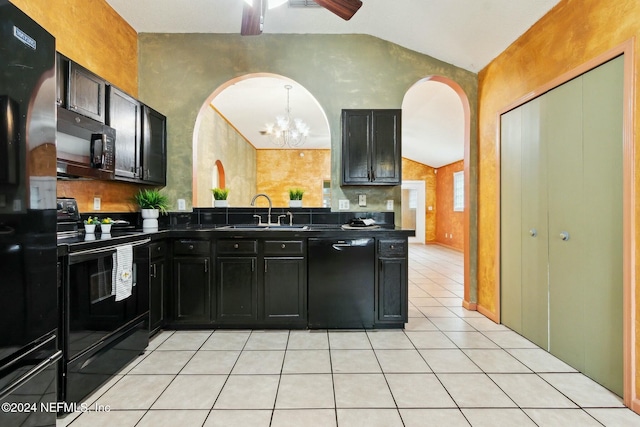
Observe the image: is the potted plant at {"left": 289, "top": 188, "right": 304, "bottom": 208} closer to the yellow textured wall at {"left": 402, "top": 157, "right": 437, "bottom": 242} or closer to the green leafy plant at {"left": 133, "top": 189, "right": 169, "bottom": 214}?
the green leafy plant at {"left": 133, "top": 189, "right": 169, "bottom": 214}

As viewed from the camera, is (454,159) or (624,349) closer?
(624,349)

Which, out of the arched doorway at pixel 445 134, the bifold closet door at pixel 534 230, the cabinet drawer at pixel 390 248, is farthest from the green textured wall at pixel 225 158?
the bifold closet door at pixel 534 230

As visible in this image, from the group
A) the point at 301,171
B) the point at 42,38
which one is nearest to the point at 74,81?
the point at 42,38

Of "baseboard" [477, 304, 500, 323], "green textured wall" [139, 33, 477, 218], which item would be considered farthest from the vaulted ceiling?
"baseboard" [477, 304, 500, 323]

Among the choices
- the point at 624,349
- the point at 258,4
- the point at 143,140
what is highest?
the point at 258,4

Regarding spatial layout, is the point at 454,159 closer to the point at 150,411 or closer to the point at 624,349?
the point at 624,349

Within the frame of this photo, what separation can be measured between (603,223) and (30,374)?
3131 millimetres

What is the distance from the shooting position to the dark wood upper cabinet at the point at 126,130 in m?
2.51

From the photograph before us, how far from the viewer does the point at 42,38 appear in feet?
4.02

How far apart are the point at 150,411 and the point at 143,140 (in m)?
2.33

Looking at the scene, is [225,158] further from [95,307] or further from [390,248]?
[95,307]

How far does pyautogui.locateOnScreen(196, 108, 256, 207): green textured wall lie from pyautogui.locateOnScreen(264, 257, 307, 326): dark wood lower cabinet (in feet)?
5.94

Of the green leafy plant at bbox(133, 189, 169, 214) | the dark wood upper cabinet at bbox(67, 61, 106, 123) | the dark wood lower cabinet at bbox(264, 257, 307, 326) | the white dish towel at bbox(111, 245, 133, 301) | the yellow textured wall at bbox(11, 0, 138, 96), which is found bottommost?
the dark wood lower cabinet at bbox(264, 257, 307, 326)

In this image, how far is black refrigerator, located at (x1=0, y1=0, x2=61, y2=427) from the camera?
1.08m
